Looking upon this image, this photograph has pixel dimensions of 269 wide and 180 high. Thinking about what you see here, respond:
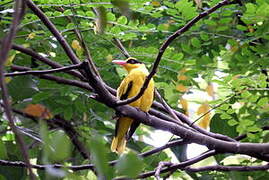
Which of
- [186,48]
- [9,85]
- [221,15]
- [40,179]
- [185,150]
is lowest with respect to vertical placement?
[185,150]

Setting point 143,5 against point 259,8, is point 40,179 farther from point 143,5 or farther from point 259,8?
point 259,8

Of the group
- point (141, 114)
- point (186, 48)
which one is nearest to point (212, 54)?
point (186, 48)

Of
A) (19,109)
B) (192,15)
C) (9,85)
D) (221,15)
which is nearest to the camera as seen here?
(192,15)

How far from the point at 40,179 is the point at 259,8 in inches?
72.6

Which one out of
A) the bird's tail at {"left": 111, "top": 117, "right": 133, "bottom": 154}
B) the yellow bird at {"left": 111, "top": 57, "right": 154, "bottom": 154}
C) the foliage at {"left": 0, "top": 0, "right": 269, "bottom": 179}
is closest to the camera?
the foliage at {"left": 0, "top": 0, "right": 269, "bottom": 179}

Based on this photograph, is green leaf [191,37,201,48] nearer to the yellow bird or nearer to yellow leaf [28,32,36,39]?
the yellow bird

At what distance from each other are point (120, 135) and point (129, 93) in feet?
1.10

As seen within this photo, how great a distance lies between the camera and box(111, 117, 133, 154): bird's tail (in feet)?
12.4

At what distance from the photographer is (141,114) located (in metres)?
2.65

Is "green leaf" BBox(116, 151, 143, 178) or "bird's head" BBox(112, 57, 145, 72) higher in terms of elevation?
"green leaf" BBox(116, 151, 143, 178)

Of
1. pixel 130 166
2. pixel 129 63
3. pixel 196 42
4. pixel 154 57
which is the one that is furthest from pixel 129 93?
pixel 130 166

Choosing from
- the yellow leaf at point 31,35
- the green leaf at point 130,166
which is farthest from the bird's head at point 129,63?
the green leaf at point 130,166

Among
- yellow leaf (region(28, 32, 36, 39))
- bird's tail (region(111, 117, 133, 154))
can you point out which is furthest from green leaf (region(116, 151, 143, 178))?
bird's tail (region(111, 117, 133, 154))

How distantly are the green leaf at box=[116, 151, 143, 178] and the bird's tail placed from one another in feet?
8.96
